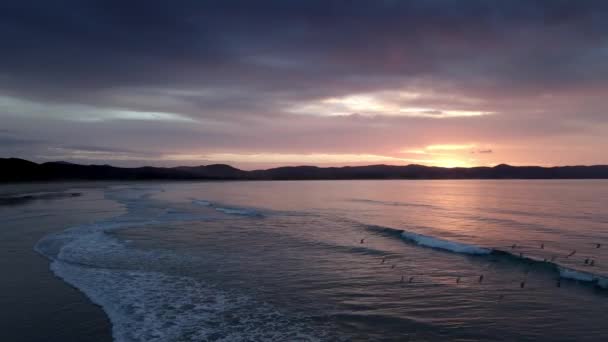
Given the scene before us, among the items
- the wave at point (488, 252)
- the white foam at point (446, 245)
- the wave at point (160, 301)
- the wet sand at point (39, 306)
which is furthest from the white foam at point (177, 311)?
the white foam at point (446, 245)

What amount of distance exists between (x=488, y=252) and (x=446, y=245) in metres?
2.49

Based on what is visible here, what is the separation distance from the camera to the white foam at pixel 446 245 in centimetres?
2105

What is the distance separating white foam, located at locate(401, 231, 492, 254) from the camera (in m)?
21.1

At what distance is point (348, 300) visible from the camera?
505 inches

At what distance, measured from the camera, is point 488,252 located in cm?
2061

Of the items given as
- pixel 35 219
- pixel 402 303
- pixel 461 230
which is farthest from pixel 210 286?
pixel 35 219

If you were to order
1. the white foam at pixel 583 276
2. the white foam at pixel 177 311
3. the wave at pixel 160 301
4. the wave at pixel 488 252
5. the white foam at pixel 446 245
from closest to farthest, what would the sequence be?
the white foam at pixel 177 311 → the wave at pixel 160 301 → the white foam at pixel 583 276 → the wave at pixel 488 252 → the white foam at pixel 446 245

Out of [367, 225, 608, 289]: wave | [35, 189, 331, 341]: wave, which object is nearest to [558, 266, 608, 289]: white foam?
[367, 225, 608, 289]: wave

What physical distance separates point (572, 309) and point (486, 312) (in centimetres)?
269

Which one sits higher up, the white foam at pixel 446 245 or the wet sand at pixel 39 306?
the white foam at pixel 446 245

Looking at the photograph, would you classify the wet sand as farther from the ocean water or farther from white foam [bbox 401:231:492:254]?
white foam [bbox 401:231:492:254]

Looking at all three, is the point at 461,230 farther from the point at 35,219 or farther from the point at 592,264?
the point at 35,219

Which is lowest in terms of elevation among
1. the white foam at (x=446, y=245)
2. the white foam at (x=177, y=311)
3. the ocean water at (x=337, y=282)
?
the white foam at (x=177, y=311)

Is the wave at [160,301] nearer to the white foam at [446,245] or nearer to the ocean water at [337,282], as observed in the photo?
the ocean water at [337,282]
